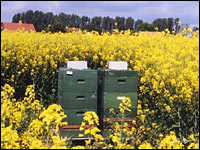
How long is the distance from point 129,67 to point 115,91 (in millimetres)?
1631

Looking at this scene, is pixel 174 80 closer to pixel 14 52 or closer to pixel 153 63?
pixel 153 63

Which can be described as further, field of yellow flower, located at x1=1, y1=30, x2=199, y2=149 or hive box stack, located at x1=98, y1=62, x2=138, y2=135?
hive box stack, located at x1=98, y1=62, x2=138, y2=135

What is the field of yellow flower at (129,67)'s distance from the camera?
5.30m

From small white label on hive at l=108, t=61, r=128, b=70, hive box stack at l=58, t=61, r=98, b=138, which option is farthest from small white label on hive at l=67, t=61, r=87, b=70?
small white label on hive at l=108, t=61, r=128, b=70

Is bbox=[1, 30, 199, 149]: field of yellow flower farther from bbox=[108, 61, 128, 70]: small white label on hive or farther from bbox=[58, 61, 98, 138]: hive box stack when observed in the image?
bbox=[108, 61, 128, 70]: small white label on hive

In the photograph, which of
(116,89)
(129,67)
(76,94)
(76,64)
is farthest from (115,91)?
(129,67)

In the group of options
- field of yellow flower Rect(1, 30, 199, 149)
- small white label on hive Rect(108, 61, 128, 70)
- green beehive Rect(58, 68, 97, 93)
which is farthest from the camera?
small white label on hive Rect(108, 61, 128, 70)

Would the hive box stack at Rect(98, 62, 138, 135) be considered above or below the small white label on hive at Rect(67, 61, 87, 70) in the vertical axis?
below

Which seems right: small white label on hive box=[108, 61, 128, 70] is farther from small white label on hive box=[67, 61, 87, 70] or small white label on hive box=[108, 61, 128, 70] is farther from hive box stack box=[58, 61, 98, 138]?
small white label on hive box=[67, 61, 87, 70]

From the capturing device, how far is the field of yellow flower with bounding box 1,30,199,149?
17.4 feet

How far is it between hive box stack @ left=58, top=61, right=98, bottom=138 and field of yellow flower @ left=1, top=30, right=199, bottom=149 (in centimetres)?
21

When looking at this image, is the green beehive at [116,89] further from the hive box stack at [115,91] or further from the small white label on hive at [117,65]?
the small white label on hive at [117,65]

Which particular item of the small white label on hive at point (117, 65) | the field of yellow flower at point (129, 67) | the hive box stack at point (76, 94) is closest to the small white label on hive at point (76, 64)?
the hive box stack at point (76, 94)

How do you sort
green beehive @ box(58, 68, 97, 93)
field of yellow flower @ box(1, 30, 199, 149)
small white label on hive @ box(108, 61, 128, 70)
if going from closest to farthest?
field of yellow flower @ box(1, 30, 199, 149) → green beehive @ box(58, 68, 97, 93) → small white label on hive @ box(108, 61, 128, 70)
